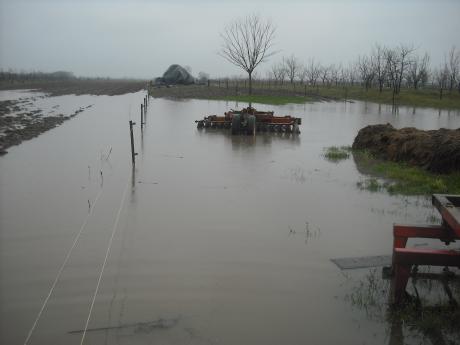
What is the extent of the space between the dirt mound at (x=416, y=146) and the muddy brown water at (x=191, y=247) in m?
1.41

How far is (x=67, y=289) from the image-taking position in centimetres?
487

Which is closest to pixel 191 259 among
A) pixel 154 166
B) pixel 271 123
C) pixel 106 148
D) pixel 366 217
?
pixel 366 217

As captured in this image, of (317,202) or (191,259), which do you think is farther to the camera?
(317,202)

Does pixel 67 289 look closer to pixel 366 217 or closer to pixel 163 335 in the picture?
pixel 163 335

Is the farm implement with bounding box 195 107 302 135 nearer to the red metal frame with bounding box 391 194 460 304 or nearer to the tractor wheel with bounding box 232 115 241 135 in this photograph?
the tractor wheel with bounding box 232 115 241 135

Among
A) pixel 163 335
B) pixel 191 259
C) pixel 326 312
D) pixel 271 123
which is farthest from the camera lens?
pixel 271 123

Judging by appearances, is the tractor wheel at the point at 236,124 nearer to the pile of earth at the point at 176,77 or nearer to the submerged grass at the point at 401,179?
the submerged grass at the point at 401,179

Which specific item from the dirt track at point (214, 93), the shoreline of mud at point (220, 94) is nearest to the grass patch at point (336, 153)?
the shoreline of mud at point (220, 94)

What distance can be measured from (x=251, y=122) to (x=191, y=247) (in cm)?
1131

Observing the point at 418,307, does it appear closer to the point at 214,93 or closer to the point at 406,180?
the point at 406,180

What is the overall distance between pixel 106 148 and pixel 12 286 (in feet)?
28.3

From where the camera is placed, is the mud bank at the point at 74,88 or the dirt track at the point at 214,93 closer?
the dirt track at the point at 214,93

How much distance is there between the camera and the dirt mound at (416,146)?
10.1 m

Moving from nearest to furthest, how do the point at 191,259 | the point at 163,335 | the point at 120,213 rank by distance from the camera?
the point at 163,335 < the point at 191,259 < the point at 120,213
